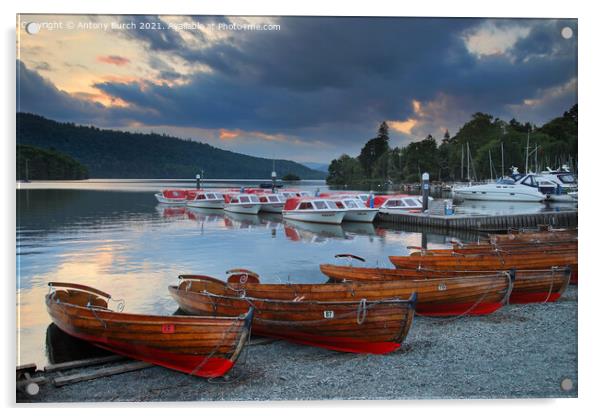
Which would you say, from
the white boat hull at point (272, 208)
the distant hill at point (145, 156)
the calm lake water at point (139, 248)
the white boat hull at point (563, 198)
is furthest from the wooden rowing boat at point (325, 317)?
the white boat hull at point (272, 208)

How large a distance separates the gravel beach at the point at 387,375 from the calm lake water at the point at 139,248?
59.4 inches

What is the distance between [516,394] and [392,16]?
14.9 ft

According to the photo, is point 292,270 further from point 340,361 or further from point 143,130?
point 340,361

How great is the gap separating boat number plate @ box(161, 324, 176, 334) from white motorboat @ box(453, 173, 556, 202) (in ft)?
52.7

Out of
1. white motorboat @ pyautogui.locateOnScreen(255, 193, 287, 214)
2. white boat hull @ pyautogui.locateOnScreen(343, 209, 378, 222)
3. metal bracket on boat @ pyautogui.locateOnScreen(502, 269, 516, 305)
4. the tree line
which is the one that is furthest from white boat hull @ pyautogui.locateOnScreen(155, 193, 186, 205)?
metal bracket on boat @ pyautogui.locateOnScreen(502, 269, 516, 305)

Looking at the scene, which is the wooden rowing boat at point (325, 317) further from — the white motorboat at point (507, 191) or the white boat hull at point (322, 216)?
the white boat hull at point (322, 216)

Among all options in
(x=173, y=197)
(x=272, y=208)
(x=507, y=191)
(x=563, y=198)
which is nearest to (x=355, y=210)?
(x=272, y=208)

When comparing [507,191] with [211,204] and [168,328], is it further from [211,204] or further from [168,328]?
[168,328]

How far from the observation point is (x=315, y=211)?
27.9 metres

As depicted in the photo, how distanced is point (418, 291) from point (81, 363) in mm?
4927

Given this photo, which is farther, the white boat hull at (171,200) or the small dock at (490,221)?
the white boat hull at (171,200)

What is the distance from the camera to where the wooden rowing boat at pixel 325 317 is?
21.6ft

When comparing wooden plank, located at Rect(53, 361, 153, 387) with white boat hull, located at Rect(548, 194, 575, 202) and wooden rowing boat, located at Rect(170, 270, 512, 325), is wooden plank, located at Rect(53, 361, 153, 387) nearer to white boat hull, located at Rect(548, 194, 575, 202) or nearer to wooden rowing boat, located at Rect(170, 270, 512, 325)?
wooden rowing boat, located at Rect(170, 270, 512, 325)

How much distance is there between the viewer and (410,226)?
84.1 feet
